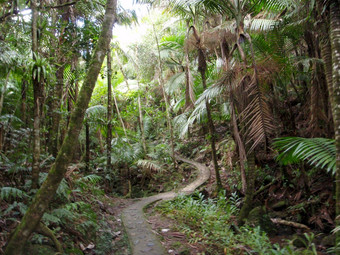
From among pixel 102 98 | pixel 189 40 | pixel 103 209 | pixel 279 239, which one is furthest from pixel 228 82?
pixel 102 98

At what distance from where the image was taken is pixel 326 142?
354cm

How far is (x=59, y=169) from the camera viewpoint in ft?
9.87

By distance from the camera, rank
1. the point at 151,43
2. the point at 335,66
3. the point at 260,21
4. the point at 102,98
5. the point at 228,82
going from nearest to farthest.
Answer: the point at 335,66, the point at 228,82, the point at 260,21, the point at 102,98, the point at 151,43

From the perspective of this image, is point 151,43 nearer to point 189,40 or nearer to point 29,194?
point 189,40

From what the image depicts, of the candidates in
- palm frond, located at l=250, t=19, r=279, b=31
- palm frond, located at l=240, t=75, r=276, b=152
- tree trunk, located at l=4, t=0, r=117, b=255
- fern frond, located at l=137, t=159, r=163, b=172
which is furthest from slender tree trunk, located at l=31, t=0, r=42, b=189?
fern frond, located at l=137, t=159, r=163, b=172

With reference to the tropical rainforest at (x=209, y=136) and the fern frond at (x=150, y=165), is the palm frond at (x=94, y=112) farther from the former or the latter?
the fern frond at (x=150, y=165)

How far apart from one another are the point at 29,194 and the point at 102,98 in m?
9.37

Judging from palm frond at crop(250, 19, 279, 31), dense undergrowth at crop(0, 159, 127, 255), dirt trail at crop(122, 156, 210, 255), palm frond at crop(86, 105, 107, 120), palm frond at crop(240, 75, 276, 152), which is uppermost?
palm frond at crop(250, 19, 279, 31)

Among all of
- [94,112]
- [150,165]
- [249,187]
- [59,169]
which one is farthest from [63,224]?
[150,165]

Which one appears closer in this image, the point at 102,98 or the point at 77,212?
the point at 77,212

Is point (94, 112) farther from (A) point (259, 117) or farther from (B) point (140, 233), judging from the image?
(A) point (259, 117)

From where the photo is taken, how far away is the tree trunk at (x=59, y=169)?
2.79 m

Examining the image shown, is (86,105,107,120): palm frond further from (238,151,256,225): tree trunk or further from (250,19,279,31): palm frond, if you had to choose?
(250,19,279,31): palm frond

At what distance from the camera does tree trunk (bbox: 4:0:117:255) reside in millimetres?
2785
